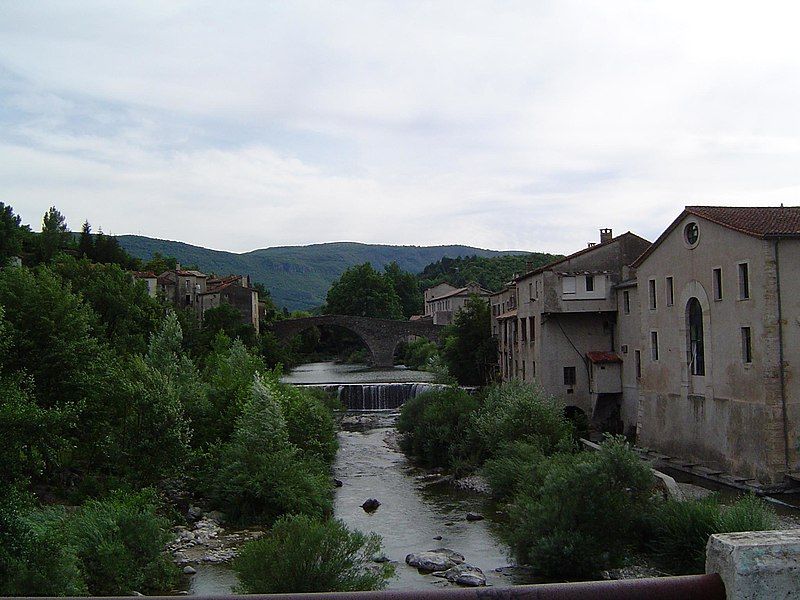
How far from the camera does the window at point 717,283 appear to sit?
26688 mm

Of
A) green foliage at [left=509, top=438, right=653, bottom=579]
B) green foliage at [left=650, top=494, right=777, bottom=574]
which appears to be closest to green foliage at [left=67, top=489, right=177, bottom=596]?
green foliage at [left=509, top=438, right=653, bottom=579]

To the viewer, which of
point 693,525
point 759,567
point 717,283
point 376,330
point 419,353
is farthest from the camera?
point 376,330

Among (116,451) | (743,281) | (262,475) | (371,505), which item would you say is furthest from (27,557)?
(743,281)

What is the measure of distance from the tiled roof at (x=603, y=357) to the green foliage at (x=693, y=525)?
58.4ft

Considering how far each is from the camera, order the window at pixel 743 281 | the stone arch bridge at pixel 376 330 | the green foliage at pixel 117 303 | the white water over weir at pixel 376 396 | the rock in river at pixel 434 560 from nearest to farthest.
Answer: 1. the rock in river at pixel 434 560
2. the window at pixel 743 281
3. the green foliage at pixel 117 303
4. the white water over weir at pixel 376 396
5. the stone arch bridge at pixel 376 330

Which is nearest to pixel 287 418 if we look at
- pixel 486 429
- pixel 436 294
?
pixel 486 429

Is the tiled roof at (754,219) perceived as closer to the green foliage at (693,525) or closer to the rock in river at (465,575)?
the green foliage at (693,525)

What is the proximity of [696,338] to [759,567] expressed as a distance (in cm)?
2718

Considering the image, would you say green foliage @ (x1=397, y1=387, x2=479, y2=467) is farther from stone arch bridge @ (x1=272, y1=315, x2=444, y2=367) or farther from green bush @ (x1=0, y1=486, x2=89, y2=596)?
stone arch bridge @ (x1=272, y1=315, x2=444, y2=367)

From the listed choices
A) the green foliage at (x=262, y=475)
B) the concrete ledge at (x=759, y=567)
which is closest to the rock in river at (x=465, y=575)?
the green foliage at (x=262, y=475)

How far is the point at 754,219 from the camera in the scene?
26.4 metres

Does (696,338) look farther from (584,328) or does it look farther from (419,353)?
(419,353)

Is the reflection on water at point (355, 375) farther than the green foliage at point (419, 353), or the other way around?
the green foliage at point (419, 353)

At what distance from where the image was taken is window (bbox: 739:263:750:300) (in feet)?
82.9
